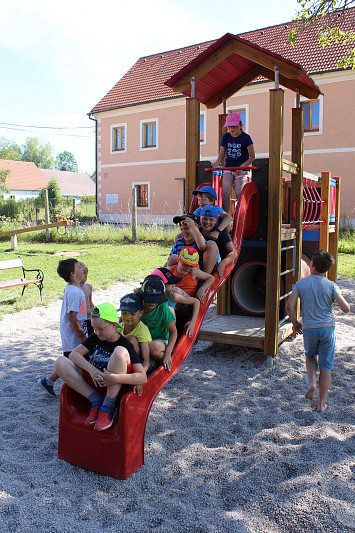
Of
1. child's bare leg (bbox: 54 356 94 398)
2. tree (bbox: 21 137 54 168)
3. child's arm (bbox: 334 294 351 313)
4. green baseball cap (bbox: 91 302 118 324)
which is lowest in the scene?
child's bare leg (bbox: 54 356 94 398)

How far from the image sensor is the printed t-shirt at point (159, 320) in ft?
12.1

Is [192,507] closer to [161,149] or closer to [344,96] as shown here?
[344,96]

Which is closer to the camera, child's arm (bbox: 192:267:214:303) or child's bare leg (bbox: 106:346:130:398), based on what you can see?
child's bare leg (bbox: 106:346:130:398)

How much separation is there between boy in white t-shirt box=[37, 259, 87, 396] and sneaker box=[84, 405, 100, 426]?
3.26 feet

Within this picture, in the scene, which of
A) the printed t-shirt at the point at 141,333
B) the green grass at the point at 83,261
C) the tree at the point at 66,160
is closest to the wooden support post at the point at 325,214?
the green grass at the point at 83,261

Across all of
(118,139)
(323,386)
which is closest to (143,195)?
(118,139)

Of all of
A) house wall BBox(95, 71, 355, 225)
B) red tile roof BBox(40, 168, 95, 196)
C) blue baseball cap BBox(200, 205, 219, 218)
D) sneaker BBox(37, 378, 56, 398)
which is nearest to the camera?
sneaker BBox(37, 378, 56, 398)

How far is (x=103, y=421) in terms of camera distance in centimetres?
305

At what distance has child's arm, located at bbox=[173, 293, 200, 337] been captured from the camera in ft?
13.0

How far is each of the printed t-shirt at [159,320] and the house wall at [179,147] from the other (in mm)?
16683

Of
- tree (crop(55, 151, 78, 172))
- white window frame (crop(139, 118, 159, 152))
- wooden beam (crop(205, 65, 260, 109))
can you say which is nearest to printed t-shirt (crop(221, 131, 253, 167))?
wooden beam (crop(205, 65, 260, 109))

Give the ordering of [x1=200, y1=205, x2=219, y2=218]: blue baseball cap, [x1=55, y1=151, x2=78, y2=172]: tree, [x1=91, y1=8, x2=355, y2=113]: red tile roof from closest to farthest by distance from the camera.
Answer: [x1=200, y1=205, x2=219, y2=218]: blue baseball cap
[x1=91, y1=8, x2=355, y2=113]: red tile roof
[x1=55, y1=151, x2=78, y2=172]: tree

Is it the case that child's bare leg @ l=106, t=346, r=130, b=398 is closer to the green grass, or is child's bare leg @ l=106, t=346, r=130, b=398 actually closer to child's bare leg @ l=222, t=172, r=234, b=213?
child's bare leg @ l=222, t=172, r=234, b=213

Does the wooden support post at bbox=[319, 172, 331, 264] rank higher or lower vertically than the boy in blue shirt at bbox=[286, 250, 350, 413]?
higher
